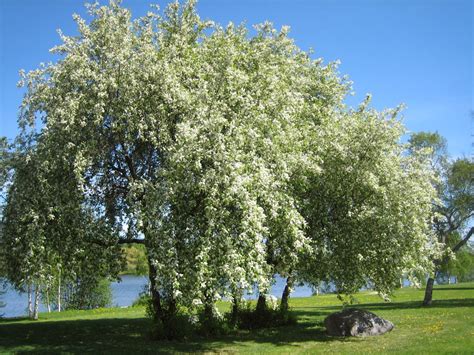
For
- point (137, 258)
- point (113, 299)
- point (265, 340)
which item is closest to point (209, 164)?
point (265, 340)

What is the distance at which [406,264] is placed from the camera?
24.2 meters

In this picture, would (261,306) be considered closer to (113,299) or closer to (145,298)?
(145,298)

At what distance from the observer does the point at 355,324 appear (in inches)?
981

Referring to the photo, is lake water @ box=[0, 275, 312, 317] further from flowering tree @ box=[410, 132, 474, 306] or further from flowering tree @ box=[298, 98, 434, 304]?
Answer: flowering tree @ box=[298, 98, 434, 304]

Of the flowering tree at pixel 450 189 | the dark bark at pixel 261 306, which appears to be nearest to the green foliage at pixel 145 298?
the dark bark at pixel 261 306

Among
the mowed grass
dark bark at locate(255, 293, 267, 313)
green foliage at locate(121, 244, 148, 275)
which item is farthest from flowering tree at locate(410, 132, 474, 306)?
green foliage at locate(121, 244, 148, 275)

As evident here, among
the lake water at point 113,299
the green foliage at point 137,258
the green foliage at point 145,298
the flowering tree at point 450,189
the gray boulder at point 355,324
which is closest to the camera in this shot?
the gray boulder at point 355,324

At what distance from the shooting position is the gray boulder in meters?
24.7

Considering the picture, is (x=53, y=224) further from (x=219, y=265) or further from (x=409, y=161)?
(x=409, y=161)

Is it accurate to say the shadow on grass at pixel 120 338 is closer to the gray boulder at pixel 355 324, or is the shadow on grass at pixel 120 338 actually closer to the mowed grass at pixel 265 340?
the mowed grass at pixel 265 340

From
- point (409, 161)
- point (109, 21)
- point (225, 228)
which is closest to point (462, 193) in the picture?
point (409, 161)

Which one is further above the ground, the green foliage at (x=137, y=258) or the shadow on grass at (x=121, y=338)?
the green foliage at (x=137, y=258)

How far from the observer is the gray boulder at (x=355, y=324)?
2470 centimetres

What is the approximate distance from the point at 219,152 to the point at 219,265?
14.8 feet
